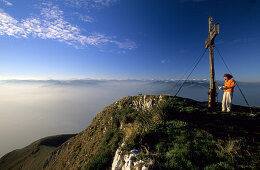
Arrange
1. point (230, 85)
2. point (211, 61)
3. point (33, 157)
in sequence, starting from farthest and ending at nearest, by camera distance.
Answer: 1. point (33, 157)
2. point (211, 61)
3. point (230, 85)

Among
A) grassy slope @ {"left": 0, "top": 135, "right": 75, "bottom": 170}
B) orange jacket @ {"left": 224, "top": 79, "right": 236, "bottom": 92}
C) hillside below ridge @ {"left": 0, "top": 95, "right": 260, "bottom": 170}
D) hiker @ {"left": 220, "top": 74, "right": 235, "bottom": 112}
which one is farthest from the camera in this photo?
grassy slope @ {"left": 0, "top": 135, "right": 75, "bottom": 170}

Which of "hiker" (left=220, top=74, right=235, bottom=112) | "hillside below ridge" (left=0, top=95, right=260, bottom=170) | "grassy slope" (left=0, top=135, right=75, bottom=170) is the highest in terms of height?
"hiker" (left=220, top=74, right=235, bottom=112)

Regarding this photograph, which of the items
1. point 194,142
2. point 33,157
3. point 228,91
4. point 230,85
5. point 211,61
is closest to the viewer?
point 194,142

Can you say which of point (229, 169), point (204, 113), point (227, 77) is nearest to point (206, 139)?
point (229, 169)

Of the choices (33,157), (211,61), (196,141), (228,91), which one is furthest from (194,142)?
(33,157)

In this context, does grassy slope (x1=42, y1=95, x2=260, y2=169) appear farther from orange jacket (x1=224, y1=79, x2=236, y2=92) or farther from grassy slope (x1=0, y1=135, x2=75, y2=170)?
grassy slope (x1=0, y1=135, x2=75, y2=170)

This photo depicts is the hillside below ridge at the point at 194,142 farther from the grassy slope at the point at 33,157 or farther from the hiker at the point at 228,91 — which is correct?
the grassy slope at the point at 33,157

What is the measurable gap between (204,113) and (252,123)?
246cm

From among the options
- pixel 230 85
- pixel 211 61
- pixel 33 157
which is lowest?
pixel 33 157

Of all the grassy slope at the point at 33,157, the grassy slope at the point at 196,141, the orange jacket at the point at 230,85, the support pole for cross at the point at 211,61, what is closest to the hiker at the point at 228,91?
the orange jacket at the point at 230,85

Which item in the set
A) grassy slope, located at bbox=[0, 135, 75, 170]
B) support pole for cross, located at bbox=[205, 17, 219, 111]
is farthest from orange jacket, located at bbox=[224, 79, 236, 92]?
grassy slope, located at bbox=[0, 135, 75, 170]

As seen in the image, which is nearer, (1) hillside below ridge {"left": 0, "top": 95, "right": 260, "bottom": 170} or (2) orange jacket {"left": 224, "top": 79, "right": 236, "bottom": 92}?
(1) hillside below ridge {"left": 0, "top": 95, "right": 260, "bottom": 170}

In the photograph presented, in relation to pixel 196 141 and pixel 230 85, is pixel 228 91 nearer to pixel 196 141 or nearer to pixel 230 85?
pixel 230 85

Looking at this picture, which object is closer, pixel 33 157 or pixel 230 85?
pixel 230 85
